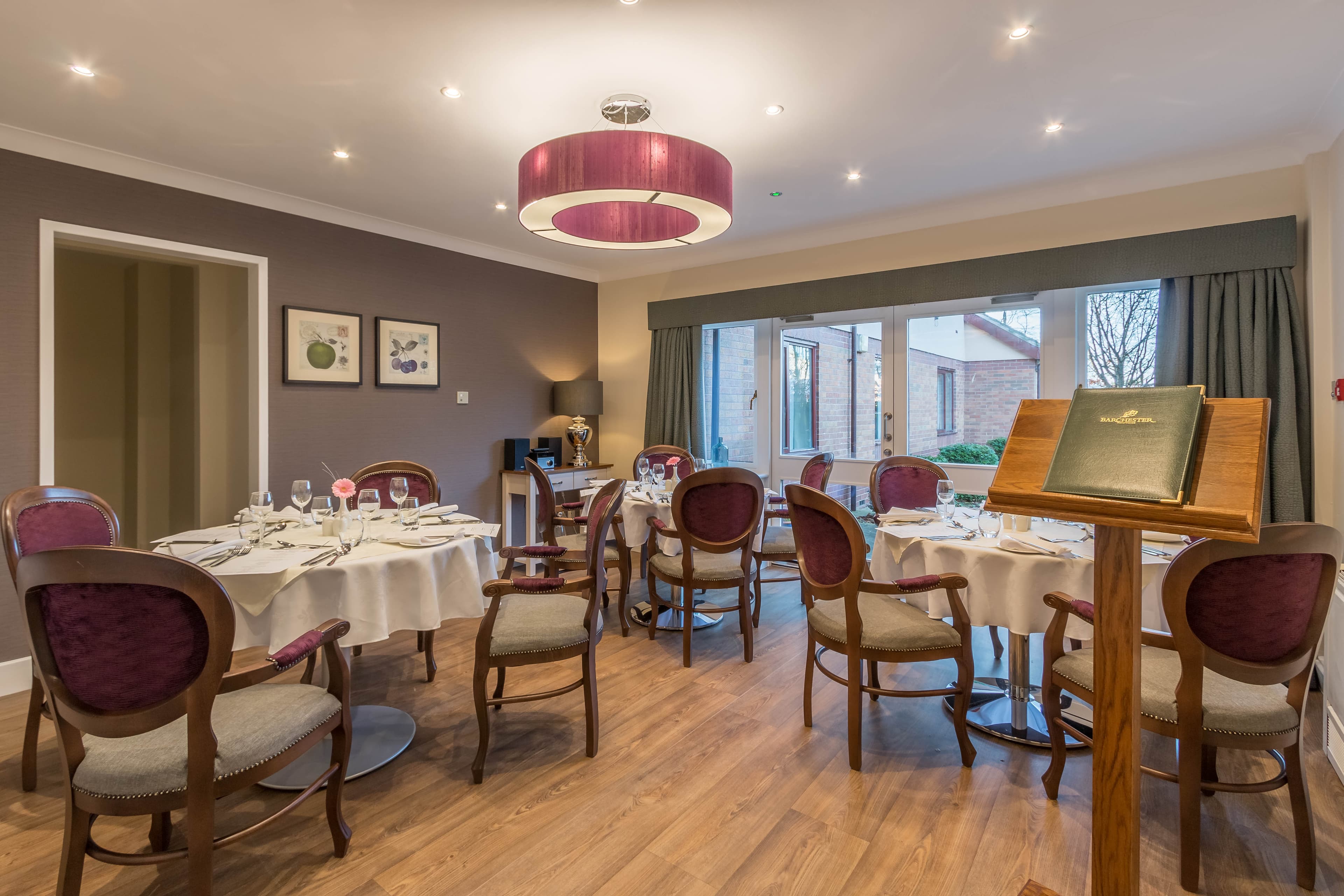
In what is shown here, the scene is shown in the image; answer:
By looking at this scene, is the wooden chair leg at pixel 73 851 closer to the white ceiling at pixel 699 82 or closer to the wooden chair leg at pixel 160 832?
the wooden chair leg at pixel 160 832

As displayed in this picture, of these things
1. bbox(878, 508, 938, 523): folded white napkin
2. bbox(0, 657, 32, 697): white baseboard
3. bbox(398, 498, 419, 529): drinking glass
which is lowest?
bbox(0, 657, 32, 697): white baseboard

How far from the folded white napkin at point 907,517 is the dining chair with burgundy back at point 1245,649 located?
4.07 ft

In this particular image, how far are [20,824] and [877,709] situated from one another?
3.16m

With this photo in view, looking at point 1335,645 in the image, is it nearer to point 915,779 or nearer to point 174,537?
point 915,779

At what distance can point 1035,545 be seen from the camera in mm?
2424

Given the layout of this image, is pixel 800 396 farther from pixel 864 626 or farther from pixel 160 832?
pixel 160 832

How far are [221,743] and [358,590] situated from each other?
641mm

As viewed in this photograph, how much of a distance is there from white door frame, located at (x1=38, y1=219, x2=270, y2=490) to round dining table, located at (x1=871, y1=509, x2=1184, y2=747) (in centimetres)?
383

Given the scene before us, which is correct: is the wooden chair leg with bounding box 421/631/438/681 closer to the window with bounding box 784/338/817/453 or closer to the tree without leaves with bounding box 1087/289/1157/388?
the window with bounding box 784/338/817/453

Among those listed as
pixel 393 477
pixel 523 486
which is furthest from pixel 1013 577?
pixel 523 486

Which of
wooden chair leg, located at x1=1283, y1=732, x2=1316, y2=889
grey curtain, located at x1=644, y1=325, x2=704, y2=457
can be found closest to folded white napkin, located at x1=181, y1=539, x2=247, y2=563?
wooden chair leg, located at x1=1283, y1=732, x2=1316, y2=889

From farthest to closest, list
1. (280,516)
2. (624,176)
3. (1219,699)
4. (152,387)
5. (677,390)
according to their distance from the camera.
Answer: (677,390), (152,387), (280,516), (624,176), (1219,699)

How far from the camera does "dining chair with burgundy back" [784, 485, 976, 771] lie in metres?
2.35

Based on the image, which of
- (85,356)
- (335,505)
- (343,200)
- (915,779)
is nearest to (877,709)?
(915,779)
